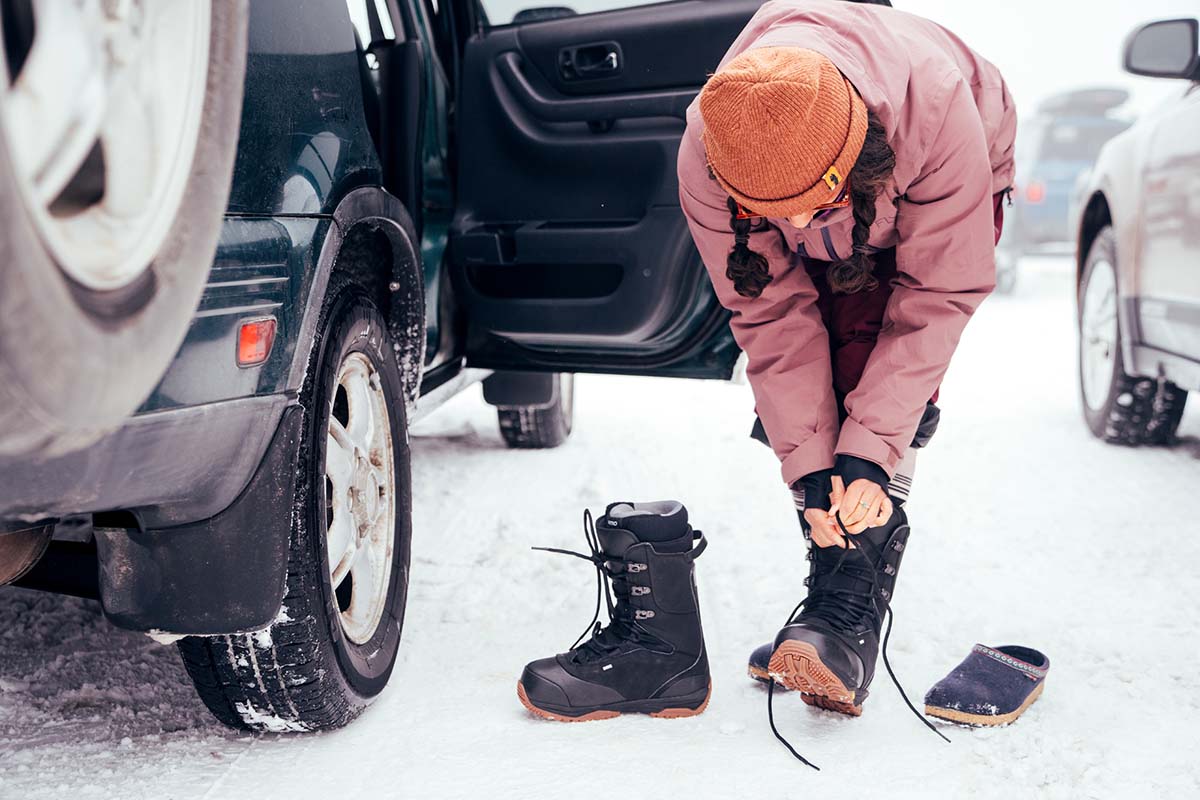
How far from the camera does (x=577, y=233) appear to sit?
216 cm

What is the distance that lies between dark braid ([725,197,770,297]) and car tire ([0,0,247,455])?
814mm

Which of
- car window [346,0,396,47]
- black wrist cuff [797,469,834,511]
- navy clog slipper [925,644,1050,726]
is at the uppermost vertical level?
car window [346,0,396,47]

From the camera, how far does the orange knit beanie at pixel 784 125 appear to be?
1.28 metres

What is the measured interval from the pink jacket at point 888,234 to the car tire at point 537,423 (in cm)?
180

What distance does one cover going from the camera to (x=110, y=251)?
0.87m

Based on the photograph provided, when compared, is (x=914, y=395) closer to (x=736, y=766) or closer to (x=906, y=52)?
(x=906, y=52)

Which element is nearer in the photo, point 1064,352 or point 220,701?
point 220,701

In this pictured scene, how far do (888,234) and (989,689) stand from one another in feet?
2.46

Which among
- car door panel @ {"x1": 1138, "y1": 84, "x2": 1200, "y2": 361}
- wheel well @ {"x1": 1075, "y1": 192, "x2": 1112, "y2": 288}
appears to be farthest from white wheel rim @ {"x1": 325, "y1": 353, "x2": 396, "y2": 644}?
wheel well @ {"x1": 1075, "y1": 192, "x2": 1112, "y2": 288}

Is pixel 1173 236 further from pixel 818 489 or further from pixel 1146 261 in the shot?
pixel 818 489

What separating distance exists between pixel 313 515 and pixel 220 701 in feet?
1.04

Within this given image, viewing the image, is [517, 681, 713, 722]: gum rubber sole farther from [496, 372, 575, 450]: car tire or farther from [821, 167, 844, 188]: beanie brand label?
[496, 372, 575, 450]: car tire

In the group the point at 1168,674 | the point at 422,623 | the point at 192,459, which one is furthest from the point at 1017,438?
the point at 192,459

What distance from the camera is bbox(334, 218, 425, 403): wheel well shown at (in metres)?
1.79
